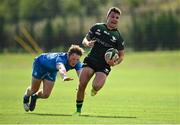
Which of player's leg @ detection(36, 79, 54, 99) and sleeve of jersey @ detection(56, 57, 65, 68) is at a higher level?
sleeve of jersey @ detection(56, 57, 65, 68)

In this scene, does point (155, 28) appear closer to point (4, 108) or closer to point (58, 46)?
point (58, 46)

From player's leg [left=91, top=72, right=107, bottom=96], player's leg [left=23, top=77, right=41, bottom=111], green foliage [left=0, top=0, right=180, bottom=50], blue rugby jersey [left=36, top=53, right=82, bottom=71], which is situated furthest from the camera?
green foliage [left=0, top=0, right=180, bottom=50]

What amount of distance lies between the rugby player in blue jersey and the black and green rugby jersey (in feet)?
1.72

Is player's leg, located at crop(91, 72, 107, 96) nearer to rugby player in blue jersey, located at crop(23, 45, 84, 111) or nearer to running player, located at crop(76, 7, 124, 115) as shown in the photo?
running player, located at crop(76, 7, 124, 115)

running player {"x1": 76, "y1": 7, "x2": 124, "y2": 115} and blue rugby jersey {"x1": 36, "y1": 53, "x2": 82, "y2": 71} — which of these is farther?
blue rugby jersey {"x1": 36, "y1": 53, "x2": 82, "y2": 71}

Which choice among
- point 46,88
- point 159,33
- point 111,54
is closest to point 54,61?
point 46,88

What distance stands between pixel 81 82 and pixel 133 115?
4.90 feet

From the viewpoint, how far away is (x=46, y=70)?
1773cm

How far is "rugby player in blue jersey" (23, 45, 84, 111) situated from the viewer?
55.2ft

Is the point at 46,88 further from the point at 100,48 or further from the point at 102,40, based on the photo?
the point at 102,40

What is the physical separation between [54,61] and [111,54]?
5.03 feet

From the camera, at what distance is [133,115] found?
16844 mm

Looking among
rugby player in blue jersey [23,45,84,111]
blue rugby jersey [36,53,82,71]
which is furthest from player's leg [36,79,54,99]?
blue rugby jersey [36,53,82,71]

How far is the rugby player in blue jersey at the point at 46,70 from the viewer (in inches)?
663
